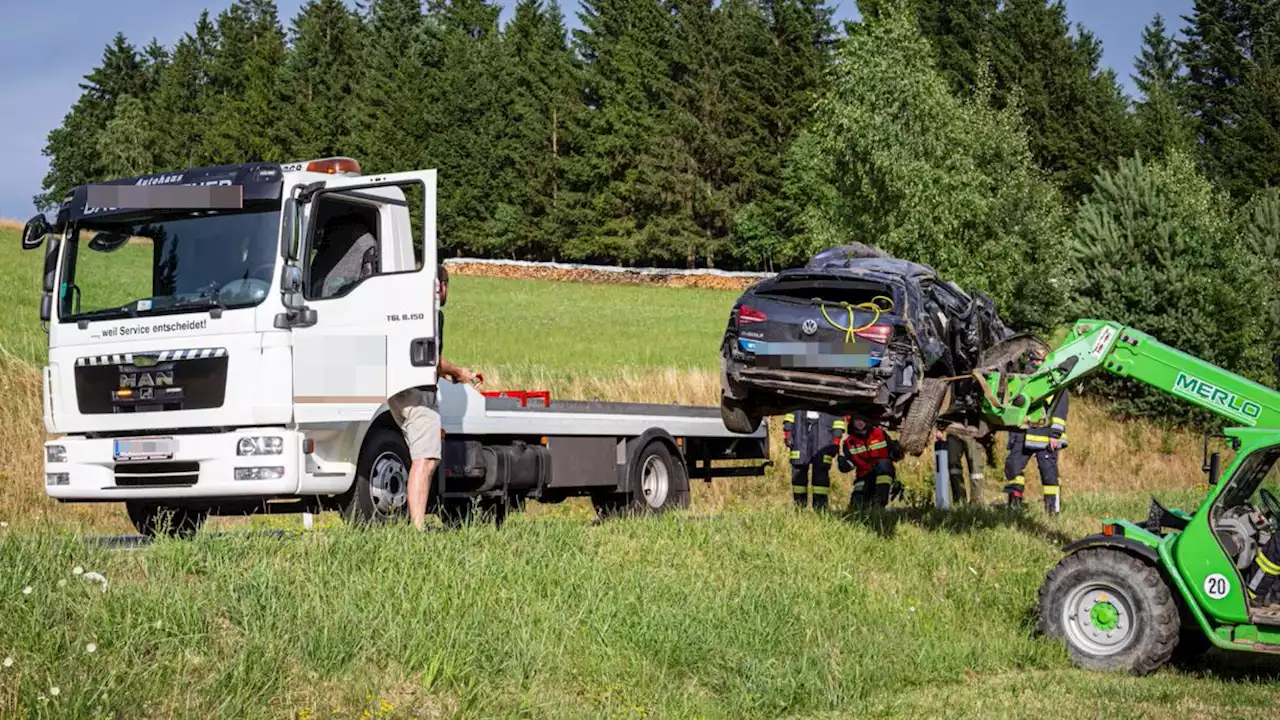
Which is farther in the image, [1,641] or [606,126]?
[606,126]

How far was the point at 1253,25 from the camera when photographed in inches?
3142

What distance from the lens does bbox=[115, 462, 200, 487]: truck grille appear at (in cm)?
1023

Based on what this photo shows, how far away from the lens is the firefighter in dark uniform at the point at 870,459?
14109mm

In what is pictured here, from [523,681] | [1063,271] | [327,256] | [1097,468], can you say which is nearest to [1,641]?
[523,681]

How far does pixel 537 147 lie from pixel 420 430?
7215 cm

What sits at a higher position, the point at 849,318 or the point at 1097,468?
the point at 849,318

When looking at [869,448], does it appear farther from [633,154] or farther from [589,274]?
[633,154]

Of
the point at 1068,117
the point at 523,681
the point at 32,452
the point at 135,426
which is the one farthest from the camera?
the point at 1068,117

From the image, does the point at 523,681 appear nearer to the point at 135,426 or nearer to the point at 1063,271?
the point at 135,426

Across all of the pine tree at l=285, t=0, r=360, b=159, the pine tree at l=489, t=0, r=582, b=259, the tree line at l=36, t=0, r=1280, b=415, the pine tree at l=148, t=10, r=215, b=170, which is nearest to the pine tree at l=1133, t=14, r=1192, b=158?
the tree line at l=36, t=0, r=1280, b=415

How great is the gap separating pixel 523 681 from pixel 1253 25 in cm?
8281

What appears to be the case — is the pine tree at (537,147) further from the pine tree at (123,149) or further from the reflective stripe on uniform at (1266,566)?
the reflective stripe on uniform at (1266,566)

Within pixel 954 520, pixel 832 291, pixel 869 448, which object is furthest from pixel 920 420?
pixel 869 448

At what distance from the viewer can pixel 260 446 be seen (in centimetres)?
1012
